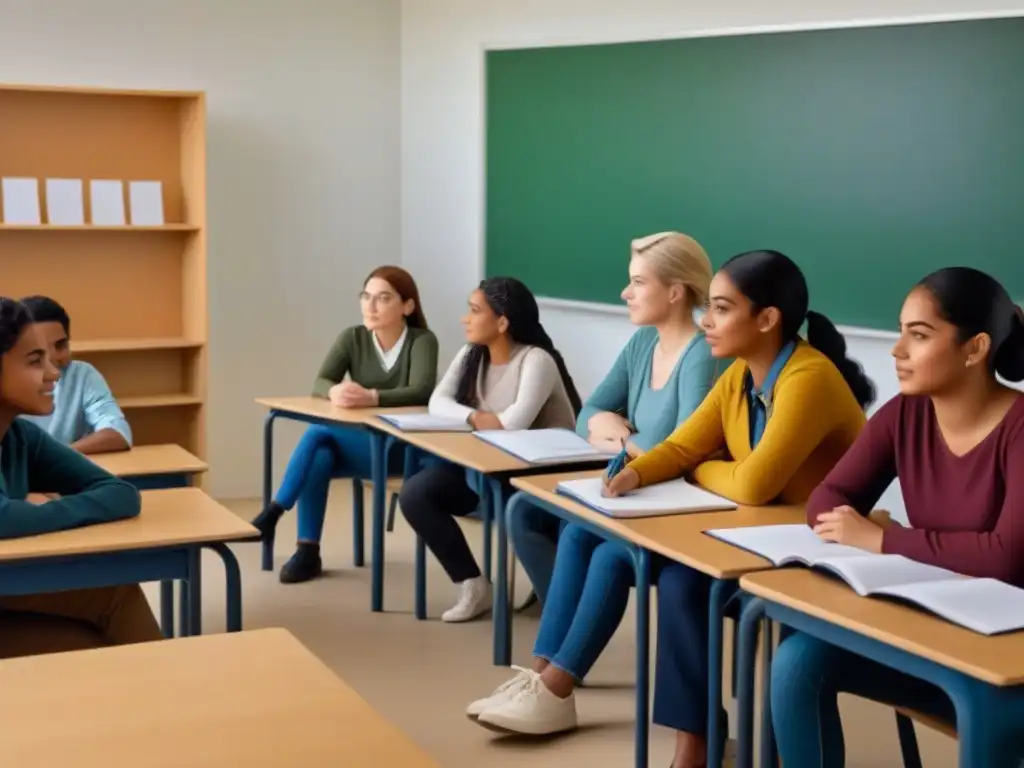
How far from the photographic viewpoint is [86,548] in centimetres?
278

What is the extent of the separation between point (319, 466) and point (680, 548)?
8.46 ft

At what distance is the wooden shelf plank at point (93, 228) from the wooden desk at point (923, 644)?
4.11 meters

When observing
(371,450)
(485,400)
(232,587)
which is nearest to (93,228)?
(371,450)

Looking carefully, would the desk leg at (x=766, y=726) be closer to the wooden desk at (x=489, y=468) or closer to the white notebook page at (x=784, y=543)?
the white notebook page at (x=784, y=543)

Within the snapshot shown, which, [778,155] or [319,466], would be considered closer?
[778,155]

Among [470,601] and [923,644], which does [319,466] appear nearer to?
[470,601]

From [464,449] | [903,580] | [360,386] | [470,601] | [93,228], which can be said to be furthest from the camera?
[93,228]

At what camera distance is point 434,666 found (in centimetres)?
407

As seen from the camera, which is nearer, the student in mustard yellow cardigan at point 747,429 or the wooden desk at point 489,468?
the student in mustard yellow cardigan at point 747,429

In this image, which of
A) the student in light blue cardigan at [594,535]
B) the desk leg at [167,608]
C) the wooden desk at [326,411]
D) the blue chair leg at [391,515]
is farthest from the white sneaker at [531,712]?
the blue chair leg at [391,515]

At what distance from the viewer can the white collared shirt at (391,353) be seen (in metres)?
5.17

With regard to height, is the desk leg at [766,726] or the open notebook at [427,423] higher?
the open notebook at [427,423]

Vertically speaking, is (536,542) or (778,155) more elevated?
(778,155)

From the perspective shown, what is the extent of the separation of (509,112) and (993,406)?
389 cm
